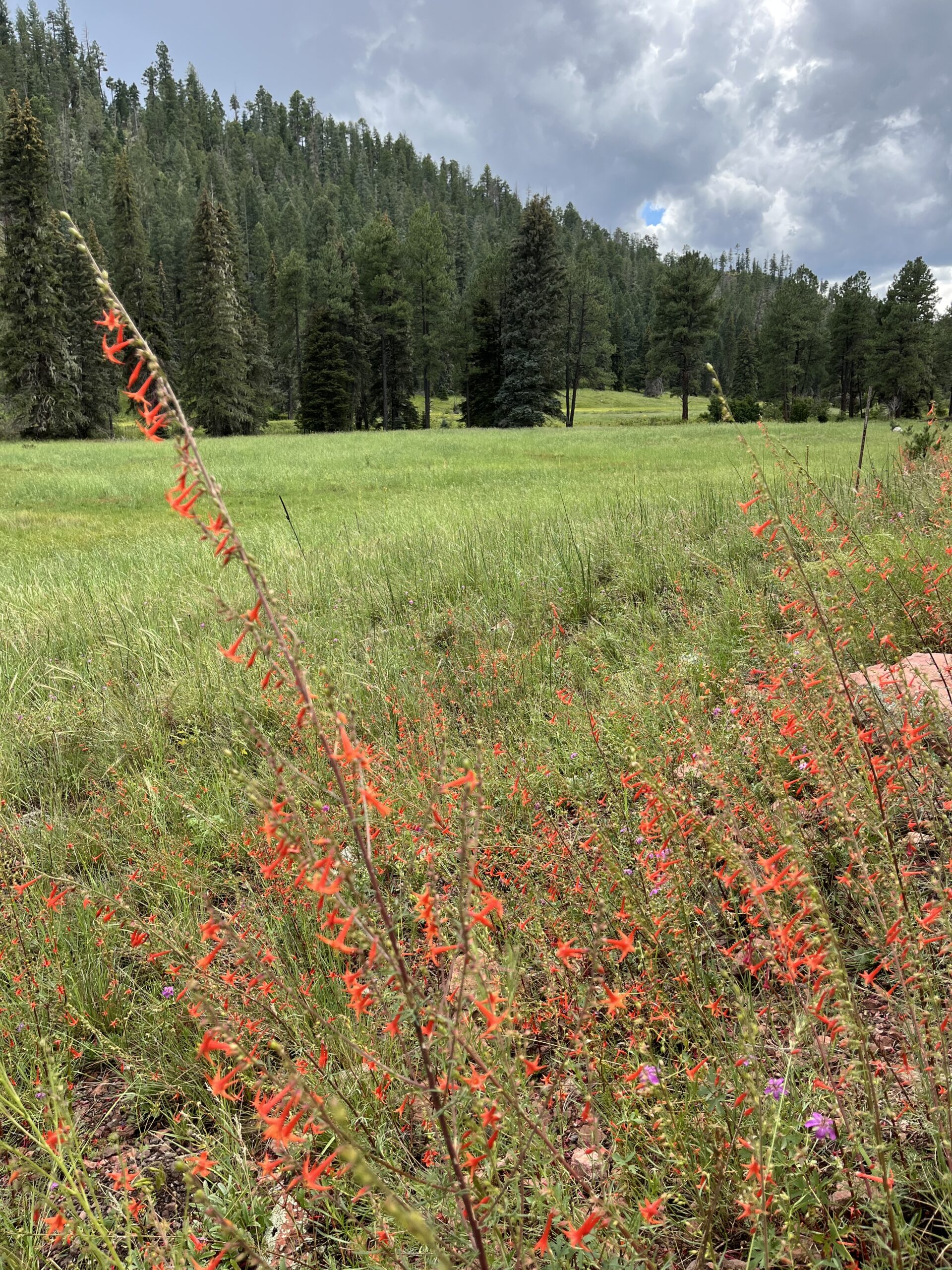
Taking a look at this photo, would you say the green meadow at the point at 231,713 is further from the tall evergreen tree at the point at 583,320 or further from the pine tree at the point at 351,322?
the tall evergreen tree at the point at 583,320

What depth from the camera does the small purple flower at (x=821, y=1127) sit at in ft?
4.61

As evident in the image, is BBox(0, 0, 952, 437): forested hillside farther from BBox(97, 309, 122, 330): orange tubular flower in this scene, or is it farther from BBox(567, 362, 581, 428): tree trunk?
BBox(97, 309, 122, 330): orange tubular flower

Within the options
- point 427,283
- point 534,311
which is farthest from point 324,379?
point 534,311

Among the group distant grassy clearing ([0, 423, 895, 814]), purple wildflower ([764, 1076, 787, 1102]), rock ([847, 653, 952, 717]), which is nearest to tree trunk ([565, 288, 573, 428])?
distant grassy clearing ([0, 423, 895, 814])

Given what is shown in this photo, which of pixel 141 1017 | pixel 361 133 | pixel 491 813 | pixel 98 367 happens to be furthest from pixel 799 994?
pixel 361 133

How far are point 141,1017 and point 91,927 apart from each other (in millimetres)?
485

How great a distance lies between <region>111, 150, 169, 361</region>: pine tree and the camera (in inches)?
1861

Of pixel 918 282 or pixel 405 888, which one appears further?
pixel 918 282

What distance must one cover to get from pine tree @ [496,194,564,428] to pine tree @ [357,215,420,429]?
824cm

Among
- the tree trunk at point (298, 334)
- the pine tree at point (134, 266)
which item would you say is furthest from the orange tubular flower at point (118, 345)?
the tree trunk at point (298, 334)

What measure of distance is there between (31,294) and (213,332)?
9785 millimetres

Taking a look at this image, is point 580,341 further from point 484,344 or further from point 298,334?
point 298,334

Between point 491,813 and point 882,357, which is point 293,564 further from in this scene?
point 882,357

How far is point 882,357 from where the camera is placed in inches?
1908
